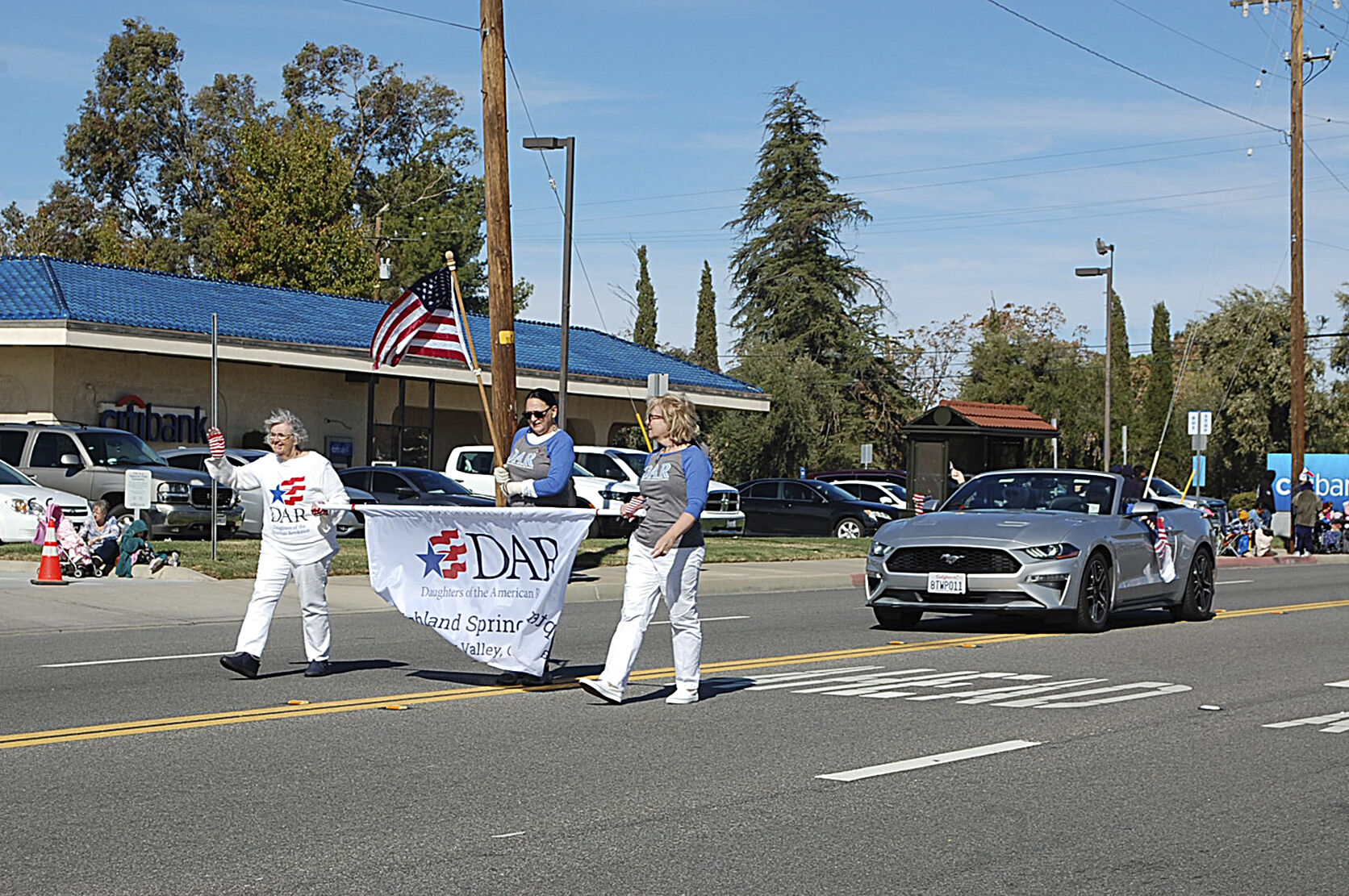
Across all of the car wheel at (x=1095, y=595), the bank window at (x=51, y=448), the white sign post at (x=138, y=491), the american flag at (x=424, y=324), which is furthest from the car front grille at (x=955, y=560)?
the bank window at (x=51, y=448)

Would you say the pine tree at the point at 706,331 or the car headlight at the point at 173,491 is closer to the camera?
the car headlight at the point at 173,491

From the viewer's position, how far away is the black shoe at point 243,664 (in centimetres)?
1093

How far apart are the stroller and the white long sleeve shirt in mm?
9427

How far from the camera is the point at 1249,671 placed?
1242 centimetres

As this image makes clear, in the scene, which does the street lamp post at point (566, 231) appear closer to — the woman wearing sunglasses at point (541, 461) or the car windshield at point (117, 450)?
the car windshield at point (117, 450)

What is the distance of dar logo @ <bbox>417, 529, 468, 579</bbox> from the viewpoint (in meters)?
10.6

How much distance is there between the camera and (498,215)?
2100cm

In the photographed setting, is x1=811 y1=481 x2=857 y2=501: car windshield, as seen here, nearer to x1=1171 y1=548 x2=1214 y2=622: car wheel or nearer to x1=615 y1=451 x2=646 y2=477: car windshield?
x1=615 y1=451 x2=646 y2=477: car windshield

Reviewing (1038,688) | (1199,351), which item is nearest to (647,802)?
(1038,688)

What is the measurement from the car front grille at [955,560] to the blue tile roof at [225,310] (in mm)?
19366

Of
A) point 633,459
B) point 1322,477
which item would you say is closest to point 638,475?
point 633,459

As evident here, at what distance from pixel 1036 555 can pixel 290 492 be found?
6.83 meters

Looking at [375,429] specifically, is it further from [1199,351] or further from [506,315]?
[1199,351]

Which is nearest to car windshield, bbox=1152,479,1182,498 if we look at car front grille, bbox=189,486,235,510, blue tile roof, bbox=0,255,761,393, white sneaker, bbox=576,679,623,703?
blue tile roof, bbox=0,255,761,393
